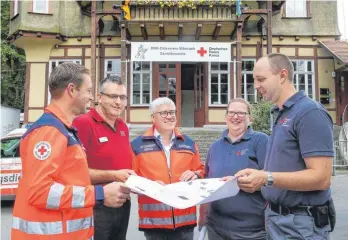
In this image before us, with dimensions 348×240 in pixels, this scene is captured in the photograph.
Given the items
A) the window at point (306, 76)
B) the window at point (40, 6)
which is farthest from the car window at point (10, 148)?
the window at point (306, 76)

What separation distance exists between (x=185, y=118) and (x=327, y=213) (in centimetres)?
1693

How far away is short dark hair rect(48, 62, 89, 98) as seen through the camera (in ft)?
7.83

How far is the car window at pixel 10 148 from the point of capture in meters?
8.24

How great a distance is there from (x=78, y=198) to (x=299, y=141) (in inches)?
55.5

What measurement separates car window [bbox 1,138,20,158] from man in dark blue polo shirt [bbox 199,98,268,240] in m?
6.08

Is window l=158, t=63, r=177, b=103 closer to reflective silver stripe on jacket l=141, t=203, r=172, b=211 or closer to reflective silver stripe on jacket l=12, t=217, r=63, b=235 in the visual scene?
reflective silver stripe on jacket l=141, t=203, r=172, b=211

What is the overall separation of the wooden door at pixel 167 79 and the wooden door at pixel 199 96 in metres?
0.98

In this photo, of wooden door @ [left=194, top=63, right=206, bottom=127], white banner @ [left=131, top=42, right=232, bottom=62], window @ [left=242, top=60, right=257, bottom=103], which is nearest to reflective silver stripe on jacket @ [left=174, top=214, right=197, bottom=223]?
white banner @ [left=131, top=42, right=232, bottom=62]

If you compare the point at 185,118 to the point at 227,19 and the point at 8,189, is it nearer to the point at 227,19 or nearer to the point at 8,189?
the point at 227,19

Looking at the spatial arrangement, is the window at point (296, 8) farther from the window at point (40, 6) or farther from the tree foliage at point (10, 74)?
the tree foliage at point (10, 74)

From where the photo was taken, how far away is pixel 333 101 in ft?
58.1

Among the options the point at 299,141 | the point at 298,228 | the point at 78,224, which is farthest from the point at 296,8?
the point at 78,224

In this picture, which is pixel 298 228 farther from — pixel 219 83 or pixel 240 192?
pixel 219 83

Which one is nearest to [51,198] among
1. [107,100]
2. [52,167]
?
[52,167]
